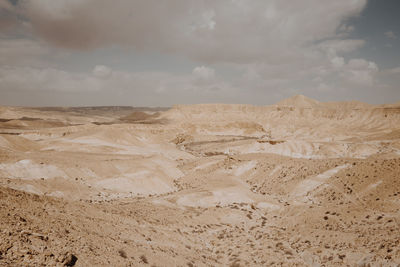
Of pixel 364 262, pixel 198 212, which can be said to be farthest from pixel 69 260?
pixel 364 262

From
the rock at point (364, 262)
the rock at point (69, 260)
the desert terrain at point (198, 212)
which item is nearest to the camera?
the rock at point (69, 260)

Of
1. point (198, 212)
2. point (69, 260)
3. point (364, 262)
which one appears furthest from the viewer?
point (198, 212)

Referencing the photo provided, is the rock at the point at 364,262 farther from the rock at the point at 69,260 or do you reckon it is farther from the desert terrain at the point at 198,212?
the rock at the point at 69,260

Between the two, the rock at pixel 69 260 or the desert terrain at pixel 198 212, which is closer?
the rock at pixel 69 260

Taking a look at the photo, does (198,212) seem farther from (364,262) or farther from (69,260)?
(69,260)

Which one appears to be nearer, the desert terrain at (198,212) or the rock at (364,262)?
the desert terrain at (198,212)

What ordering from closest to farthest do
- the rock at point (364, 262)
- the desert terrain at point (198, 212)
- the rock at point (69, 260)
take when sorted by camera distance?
the rock at point (69, 260), the desert terrain at point (198, 212), the rock at point (364, 262)

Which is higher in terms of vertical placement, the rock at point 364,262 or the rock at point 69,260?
the rock at point 69,260

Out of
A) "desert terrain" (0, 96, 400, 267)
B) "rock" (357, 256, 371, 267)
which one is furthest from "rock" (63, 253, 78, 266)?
"rock" (357, 256, 371, 267)

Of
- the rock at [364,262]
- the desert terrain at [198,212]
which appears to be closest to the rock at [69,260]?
the desert terrain at [198,212]

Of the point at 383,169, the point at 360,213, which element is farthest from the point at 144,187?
the point at 383,169

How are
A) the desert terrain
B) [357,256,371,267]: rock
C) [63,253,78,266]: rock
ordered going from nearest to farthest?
[63,253,78,266]: rock
the desert terrain
[357,256,371,267]: rock

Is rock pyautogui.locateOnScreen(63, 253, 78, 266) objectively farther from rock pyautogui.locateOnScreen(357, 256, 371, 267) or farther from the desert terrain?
rock pyautogui.locateOnScreen(357, 256, 371, 267)

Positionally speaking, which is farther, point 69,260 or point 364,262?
point 364,262
